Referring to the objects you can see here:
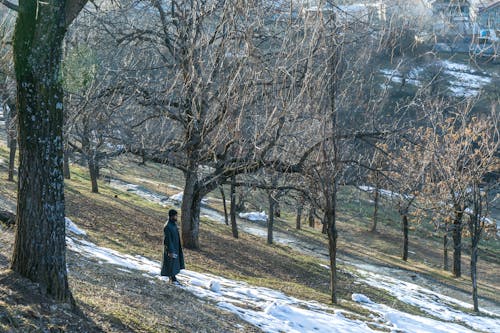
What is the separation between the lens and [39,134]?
607 centimetres

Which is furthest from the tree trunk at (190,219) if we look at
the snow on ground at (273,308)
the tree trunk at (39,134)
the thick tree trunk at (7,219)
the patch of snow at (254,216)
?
the patch of snow at (254,216)

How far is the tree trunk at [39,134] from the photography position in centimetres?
607

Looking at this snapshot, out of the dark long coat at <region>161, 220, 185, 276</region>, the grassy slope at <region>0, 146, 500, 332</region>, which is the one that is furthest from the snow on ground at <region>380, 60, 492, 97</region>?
the dark long coat at <region>161, 220, 185, 276</region>

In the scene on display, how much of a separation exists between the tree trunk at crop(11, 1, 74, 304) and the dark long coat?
5334 millimetres

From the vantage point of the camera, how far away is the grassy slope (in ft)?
24.3

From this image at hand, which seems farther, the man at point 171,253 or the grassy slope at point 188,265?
the man at point 171,253

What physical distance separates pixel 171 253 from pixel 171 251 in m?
0.04

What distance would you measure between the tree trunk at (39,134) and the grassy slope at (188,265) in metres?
0.45

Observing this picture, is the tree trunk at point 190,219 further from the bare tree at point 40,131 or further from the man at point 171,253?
the bare tree at point 40,131

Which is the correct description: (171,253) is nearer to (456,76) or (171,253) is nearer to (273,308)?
(273,308)

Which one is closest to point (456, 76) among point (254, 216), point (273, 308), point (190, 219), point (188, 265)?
point (254, 216)

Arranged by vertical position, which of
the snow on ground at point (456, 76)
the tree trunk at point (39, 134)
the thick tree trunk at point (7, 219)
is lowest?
the thick tree trunk at point (7, 219)

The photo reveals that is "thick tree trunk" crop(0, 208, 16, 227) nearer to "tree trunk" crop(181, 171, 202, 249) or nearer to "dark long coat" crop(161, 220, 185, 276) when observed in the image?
"dark long coat" crop(161, 220, 185, 276)

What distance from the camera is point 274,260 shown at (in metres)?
20.9
